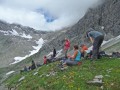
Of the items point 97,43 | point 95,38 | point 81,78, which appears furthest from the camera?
point 97,43

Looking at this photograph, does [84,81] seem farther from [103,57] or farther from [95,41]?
[103,57]

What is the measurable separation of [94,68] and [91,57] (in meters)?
6.17

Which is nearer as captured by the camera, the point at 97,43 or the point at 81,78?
the point at 81,78

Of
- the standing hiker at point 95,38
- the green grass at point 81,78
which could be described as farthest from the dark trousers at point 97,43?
the green grass at point 81,78

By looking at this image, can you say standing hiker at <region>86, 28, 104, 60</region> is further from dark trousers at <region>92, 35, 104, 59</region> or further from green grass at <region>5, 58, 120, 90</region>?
green grass at <region>5, 58, 120, 90</region>

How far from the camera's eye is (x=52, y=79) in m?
30.2

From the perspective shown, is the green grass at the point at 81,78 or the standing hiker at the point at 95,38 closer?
the green grass at the point at 81,78

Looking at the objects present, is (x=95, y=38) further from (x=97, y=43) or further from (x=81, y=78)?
→ (x=81, y=78)

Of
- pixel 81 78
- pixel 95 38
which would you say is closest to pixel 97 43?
pixel 95 38

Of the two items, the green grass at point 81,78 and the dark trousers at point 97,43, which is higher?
the dark trousers at point 97,43

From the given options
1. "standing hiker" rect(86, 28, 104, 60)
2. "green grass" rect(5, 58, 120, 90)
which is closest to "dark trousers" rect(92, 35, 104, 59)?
"standing hiker" rect(86, 28, 104, 60)

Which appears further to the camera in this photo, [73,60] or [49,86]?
[73,60]

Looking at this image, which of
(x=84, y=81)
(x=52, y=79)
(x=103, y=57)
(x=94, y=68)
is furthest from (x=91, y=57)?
(x=84, y=81)

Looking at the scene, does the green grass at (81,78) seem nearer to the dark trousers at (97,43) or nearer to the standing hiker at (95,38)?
the dark trousers at (97,43)
